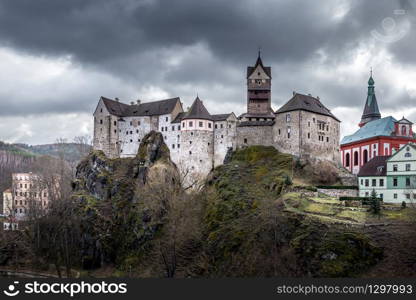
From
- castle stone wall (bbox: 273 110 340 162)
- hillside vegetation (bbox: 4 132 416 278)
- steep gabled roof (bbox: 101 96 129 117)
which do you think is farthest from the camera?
steep gabled roof (bbox: 101 96 129 117)

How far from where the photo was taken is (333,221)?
47.0 metres

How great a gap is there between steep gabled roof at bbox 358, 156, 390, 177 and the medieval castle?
10.1m

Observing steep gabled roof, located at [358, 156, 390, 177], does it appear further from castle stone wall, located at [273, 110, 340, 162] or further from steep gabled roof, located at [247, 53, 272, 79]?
steep gabled roof, located at [247, 53, 272, 79]

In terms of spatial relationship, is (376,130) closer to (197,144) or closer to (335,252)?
(197,144)

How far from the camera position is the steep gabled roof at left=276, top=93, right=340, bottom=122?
68438 millimetres

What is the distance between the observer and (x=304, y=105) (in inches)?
2712

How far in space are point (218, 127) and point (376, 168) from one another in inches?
1074

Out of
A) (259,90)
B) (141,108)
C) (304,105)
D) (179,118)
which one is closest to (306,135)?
(304,105)

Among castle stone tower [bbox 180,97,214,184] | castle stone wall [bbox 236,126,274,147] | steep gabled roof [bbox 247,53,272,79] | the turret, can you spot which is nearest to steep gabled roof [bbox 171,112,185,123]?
castle stone tower [bbox 180,97,214,184]

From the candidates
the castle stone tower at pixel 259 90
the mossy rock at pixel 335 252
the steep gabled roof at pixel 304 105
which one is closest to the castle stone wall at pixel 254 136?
the steep gabled roof at pixel 304 105

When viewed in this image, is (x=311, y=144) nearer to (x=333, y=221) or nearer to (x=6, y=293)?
(x=333, y=221)

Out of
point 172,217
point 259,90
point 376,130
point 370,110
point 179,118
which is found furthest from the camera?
point 370,110

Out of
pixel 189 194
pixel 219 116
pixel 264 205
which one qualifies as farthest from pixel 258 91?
pixel 264 205

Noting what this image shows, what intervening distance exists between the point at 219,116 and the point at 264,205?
24.5 m
